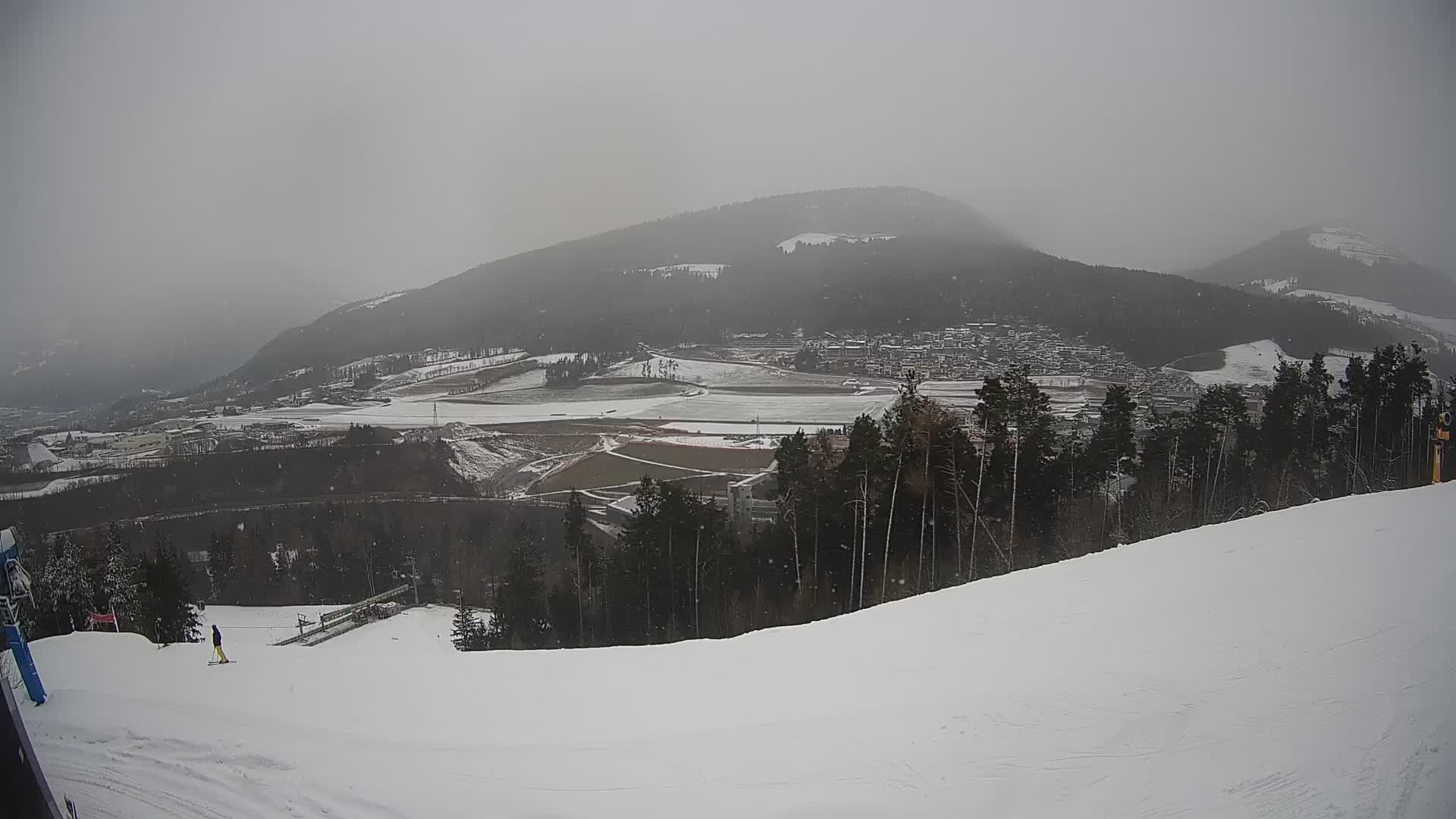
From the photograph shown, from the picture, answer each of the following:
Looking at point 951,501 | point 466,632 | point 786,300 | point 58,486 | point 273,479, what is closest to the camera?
point 951,501

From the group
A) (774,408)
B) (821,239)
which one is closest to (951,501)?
(774,408)

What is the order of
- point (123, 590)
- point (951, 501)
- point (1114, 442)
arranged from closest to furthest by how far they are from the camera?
point (123, 590) < point (951, 501) < point (1114, 442)

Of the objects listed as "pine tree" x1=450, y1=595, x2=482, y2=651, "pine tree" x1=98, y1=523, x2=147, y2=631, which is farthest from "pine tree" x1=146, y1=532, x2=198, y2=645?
"pine tree" x1=450, y1=595, x2=482, y2=651

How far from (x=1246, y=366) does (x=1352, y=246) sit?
6666mm

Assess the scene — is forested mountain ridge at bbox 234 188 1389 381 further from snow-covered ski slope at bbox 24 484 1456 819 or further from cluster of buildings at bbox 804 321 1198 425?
snow-covered ski slope at bbox 24 484 1456 819

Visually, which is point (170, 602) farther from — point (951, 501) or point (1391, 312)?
point (1391, 312)

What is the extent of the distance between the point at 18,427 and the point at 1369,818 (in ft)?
69.1

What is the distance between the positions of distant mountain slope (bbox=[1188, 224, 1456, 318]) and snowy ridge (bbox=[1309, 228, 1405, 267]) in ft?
0.11

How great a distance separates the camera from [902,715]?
3.60 metres

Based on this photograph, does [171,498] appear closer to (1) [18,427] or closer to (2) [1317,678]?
(1) [18,427]

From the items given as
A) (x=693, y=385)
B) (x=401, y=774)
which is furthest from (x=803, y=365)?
(x=401, y=774)

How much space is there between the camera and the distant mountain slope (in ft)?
58.7

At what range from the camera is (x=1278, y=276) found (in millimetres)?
29047

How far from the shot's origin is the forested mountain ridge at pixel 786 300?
A: 28.1 metres
